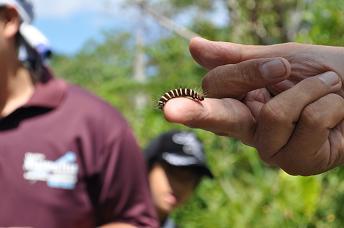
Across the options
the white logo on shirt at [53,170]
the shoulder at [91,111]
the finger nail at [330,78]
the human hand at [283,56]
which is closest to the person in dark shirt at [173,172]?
the shoulder at [91,111]

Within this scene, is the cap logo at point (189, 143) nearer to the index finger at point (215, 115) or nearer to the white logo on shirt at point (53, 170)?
the white logo on shirt at point (53, 170)

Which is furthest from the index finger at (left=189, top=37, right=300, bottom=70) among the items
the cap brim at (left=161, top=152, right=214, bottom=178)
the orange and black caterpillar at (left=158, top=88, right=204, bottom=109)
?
the cap brim at (left=161, top=152, right=214, bottom=178)

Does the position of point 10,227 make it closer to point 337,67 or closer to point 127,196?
point 127,196

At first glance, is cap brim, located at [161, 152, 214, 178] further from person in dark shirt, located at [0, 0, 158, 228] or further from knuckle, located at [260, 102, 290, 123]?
knuckle, located at [260, 102, 290, 123]

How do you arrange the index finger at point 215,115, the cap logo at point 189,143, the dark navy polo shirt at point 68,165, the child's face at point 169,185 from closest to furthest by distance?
1. the index finger at point 215,115
2. the dark navy polo shirt at point 68,165
3. the child's face at point 169,185
4. the cap logo at point 189,143

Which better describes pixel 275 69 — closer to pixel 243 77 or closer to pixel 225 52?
pixel 243 77

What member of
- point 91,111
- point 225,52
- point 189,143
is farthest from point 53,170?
point 189,143
